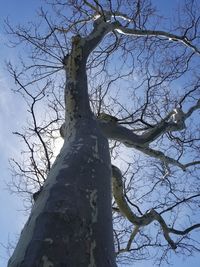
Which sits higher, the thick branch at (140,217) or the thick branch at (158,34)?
the thick branch at (158,34)

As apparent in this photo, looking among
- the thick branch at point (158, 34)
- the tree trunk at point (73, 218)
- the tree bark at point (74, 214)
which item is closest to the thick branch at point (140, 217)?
the tree bark at point (74, 214)

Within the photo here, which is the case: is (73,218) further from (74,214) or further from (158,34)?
(158,34)

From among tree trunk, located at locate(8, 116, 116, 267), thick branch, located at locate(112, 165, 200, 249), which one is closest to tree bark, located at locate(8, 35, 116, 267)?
tree trunk, located at locate(8, 116, 116, 267)

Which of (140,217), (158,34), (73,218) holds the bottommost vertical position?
(73,218)

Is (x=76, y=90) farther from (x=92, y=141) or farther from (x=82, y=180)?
(x=82, y=180)

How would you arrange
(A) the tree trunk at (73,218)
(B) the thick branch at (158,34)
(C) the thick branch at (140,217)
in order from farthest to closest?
(B) the thick branch at (158,34) → (C) the thick branch at (140,217) → (A) the tree trunk at (73,218)

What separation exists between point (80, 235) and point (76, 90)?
2364 mm

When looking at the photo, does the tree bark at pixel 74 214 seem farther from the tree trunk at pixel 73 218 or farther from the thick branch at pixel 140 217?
the thick branch at pixel 140 217

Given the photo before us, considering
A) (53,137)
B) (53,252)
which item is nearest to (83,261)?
(53,252)

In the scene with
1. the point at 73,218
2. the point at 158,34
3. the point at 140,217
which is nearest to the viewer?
the point at 73,218

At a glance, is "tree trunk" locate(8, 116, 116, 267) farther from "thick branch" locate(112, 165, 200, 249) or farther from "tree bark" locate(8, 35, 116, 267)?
"thick branch" locate(112, 165, 200, 249)

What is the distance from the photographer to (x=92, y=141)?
3389 millimetres

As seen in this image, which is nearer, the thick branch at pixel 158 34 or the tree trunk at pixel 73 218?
the tree trunk at pixel 73 218

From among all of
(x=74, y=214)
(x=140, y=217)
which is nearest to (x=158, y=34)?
(x=140, y=217)
